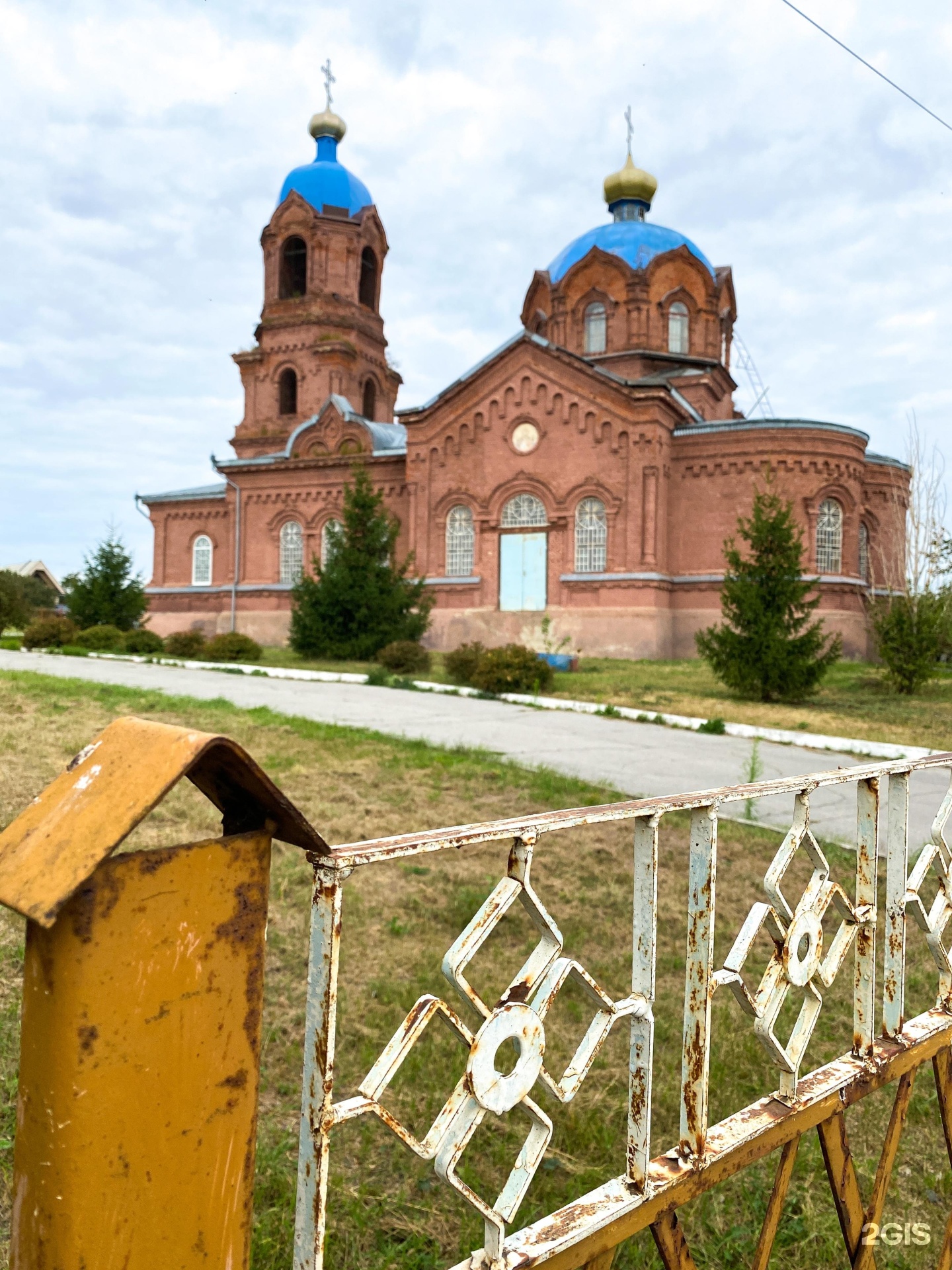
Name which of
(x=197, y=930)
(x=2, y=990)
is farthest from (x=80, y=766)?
(x=2, y=990)

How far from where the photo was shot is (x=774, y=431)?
800 inches

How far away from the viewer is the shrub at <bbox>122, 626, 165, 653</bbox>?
1866 centimetres

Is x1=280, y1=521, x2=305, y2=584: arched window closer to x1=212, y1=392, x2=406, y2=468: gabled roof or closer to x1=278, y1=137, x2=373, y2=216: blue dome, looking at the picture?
x1=212, y1=392, x2=406, y2=468: gabled roof

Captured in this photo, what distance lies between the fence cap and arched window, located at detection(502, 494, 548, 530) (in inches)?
827

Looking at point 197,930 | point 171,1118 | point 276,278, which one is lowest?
point 171,1118

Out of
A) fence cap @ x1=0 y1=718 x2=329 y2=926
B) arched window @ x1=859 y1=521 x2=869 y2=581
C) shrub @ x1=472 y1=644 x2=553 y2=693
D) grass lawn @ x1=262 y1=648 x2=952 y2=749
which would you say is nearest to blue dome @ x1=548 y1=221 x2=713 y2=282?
arched window @ x1=859 y1=521 x2=869 y2=581

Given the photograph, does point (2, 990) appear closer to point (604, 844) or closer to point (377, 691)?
point (604, 844)

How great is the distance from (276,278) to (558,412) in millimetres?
11141

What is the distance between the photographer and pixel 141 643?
741 inches

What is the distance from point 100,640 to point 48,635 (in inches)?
57.4

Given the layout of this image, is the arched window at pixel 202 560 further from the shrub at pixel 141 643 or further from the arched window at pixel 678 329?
the arched window at pixel 678 329

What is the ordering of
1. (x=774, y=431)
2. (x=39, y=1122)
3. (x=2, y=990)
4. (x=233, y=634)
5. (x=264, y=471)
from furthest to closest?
(x=264, y=471)
(x=774, y=431)
(x=233, y=634)
(x=2, y=990)
(x=39, y=1122)

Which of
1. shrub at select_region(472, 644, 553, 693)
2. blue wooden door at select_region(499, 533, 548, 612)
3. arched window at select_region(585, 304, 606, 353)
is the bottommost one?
shrub at select_region(472, 644, 553, 693)

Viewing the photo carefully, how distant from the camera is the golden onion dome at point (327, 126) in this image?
92.0ft
